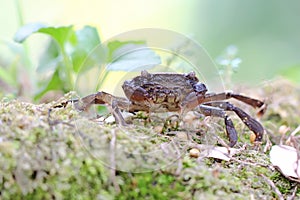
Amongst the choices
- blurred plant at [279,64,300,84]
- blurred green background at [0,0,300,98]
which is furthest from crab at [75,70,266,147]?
blurred green background at [0,0,300,98]

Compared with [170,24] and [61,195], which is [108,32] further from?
[61,195]

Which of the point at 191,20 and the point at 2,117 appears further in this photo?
the point at 191,20

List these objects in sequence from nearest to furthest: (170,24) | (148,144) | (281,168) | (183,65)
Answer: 1. (148,144)
2. (281,168)
3. (183,65)
4. (170,24)

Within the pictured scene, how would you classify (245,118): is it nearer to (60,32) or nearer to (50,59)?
(60,32)

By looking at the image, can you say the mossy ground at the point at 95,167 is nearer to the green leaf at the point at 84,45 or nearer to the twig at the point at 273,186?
the twig at the point at 273,186


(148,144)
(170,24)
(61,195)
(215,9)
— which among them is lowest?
(61,195)

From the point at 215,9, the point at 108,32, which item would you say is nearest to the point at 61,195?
the point at 108,32

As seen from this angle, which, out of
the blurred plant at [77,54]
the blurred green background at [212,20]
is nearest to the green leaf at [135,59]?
the blurred plant at [77,54]

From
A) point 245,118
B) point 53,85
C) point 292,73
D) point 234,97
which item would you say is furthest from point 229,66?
point 292,73
